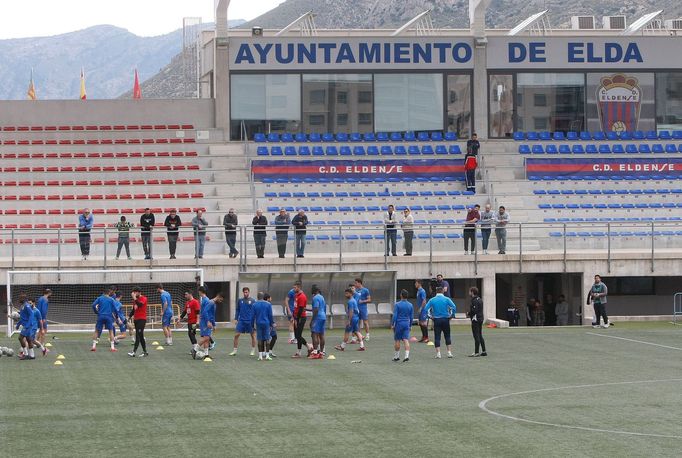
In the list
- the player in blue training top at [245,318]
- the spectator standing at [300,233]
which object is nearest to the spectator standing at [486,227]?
the spectator standing at [300,233]

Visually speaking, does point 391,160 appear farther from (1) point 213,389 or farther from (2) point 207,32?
(1) point 213,389

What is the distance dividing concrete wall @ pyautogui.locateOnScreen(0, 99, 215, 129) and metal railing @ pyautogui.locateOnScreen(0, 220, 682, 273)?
11.8 metres

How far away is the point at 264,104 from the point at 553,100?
34.8 ft

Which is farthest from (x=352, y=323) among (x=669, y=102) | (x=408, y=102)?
(x=669, y=102)

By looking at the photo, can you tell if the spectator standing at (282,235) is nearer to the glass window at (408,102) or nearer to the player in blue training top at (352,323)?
the player in blue training top at (352,323)

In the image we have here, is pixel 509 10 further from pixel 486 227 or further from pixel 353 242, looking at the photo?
pixel 353 242

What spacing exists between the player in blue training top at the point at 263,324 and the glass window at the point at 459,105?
2198 cm

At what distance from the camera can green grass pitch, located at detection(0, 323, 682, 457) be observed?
674 inches

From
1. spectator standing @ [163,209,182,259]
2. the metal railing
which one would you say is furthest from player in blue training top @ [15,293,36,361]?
spectator standing @ [163,209,182,259]

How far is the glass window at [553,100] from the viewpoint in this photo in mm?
48750

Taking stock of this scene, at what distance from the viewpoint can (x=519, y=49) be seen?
4872cm

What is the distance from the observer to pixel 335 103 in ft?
157

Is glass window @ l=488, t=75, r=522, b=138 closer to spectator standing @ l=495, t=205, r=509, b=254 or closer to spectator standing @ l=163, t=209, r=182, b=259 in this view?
spectator standing @ l=495, t=205, r=509, b=254

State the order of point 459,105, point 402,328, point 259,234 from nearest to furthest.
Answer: point 402,328, point 259,234, point 459,105
